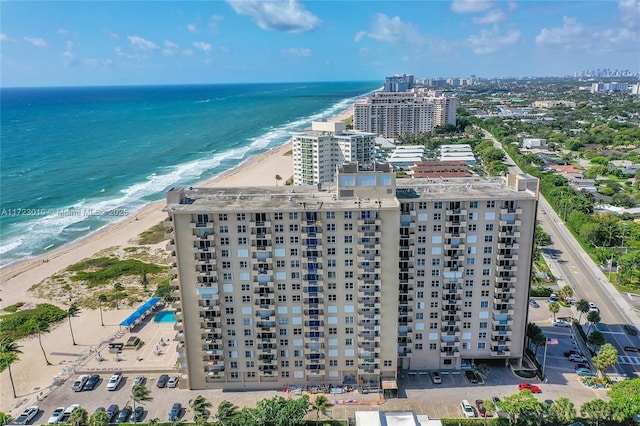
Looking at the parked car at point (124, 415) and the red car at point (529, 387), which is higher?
the red car at point (529, 387)

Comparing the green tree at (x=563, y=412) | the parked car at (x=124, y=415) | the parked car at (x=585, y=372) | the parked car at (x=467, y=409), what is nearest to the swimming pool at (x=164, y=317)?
the parked car at (x=124, y=415)

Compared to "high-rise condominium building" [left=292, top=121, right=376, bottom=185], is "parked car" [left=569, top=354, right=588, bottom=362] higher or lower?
lower

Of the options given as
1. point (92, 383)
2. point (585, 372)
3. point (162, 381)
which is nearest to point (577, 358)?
point (585, 372)

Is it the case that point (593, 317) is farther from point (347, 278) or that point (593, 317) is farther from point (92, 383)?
point (92, 383)

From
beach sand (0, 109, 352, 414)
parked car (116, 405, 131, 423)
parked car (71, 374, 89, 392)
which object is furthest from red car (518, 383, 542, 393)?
beach sand (0, 109, 352, 414)

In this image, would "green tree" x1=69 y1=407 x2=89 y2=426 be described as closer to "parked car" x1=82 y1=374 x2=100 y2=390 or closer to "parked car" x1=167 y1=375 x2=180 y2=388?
"parked car" x1=82 y1=374 x2=100 y2=390

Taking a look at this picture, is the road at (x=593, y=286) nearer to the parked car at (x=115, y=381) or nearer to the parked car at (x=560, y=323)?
the parked car at (x=560, y=323)

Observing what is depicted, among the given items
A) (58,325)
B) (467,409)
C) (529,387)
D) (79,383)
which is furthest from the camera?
(58,325)
